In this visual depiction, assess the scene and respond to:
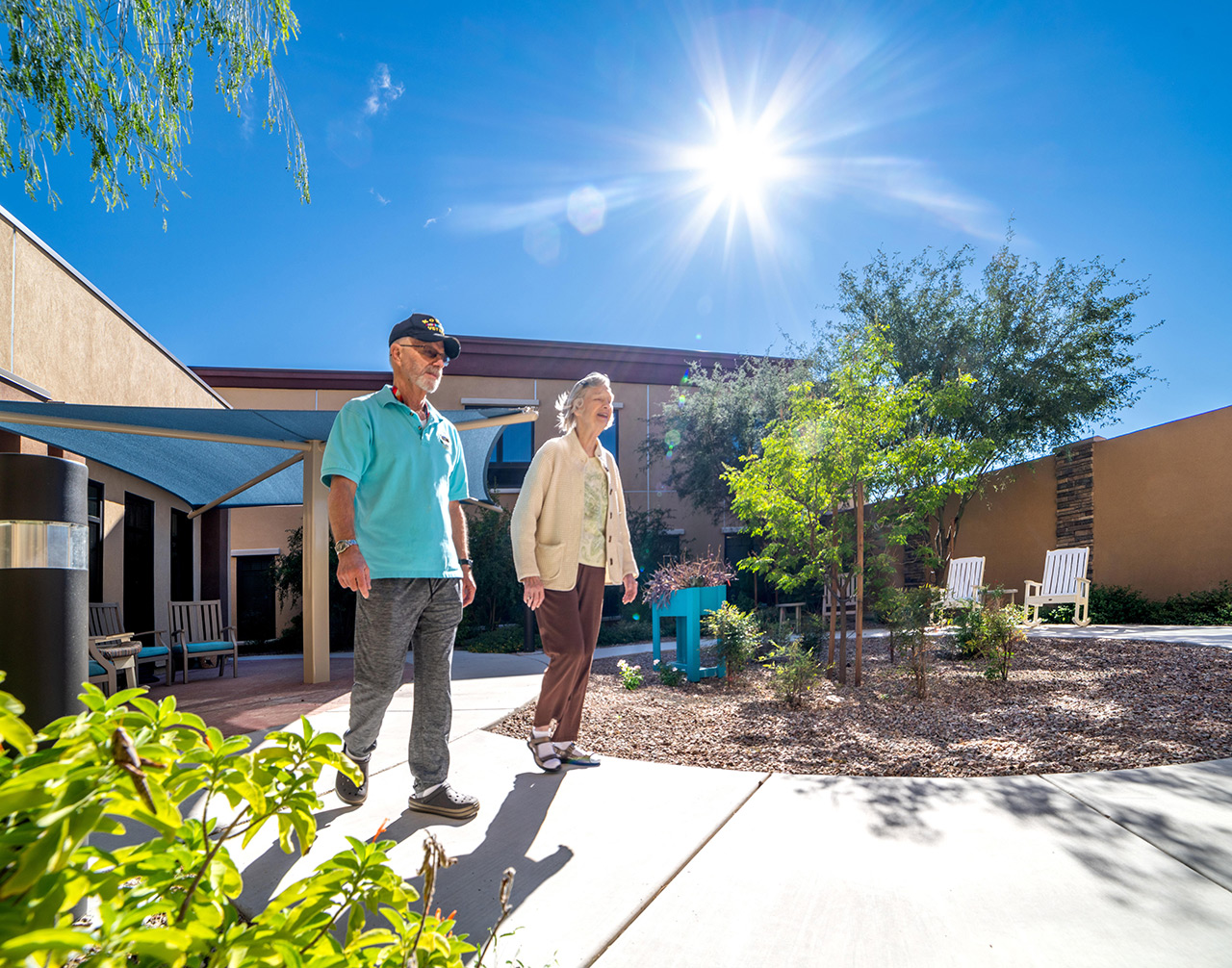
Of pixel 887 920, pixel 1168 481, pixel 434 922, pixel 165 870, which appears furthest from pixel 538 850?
pixel 1168 481

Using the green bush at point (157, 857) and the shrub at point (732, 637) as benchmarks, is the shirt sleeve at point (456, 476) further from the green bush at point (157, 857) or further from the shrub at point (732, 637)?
Result: the shrub at point (732, 637)

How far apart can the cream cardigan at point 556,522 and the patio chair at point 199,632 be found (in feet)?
21.0

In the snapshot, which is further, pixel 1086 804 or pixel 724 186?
pixel 724 186

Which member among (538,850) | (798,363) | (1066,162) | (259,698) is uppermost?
(1066,162)

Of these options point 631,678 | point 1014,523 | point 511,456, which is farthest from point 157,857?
point 511,456

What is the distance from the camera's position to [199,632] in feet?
29.6

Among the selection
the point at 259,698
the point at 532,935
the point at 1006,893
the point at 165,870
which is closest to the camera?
the point at 165,870

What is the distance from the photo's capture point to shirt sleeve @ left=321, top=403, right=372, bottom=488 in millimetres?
2463

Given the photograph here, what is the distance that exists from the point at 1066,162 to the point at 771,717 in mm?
7965

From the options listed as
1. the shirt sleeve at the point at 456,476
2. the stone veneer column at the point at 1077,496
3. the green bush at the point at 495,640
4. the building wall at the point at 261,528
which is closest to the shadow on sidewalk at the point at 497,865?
the shirt sleeve at the point at 456,476

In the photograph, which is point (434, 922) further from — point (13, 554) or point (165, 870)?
point (13, 554)

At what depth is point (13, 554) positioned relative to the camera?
4.40 ft

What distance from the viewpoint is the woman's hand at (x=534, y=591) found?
3111mm

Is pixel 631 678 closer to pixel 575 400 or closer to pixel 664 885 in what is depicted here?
pixel 575 400
